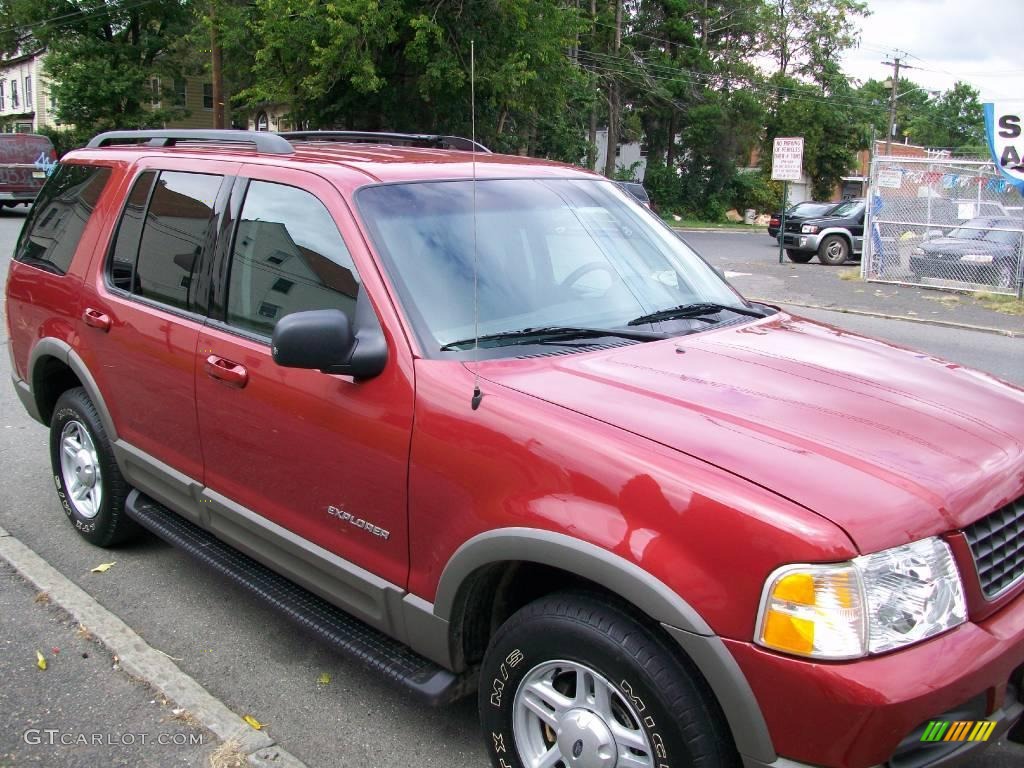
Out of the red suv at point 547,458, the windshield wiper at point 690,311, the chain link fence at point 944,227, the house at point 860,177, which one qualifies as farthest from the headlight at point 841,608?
the house at point 860,177

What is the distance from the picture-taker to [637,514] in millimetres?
2180

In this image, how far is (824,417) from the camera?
8.04 feet

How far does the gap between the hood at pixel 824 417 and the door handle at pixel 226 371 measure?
3.42 ft


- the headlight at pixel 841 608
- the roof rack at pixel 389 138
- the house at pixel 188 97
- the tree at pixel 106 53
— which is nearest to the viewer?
the headlight at pixel 841 608

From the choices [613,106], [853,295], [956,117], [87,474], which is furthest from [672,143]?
[956,117]

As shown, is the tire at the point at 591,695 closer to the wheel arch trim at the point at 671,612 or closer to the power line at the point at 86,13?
the wheel arch trim at the point at 671,612

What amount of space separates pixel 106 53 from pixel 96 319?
43130mm

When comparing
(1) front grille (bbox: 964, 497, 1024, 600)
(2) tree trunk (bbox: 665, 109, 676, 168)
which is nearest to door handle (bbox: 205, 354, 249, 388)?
(1) front grille (bbox: 964, 497, 1024, 600)

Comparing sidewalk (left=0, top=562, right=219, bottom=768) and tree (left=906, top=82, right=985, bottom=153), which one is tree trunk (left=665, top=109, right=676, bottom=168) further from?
tree (left=906, top=82, right=985, bottom=153)

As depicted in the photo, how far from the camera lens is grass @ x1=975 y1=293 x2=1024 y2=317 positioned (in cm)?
1395

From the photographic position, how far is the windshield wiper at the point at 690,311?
3283 mm

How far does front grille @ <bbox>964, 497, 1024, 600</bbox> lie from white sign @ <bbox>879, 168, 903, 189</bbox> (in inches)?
626

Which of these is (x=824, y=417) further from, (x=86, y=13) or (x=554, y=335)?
(x=86, y=13)

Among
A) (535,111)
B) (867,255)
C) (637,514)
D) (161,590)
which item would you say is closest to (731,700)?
(637,514)
